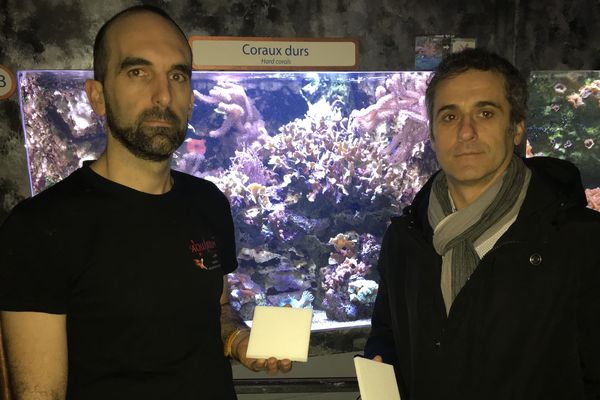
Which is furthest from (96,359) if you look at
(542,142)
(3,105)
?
(542,142)

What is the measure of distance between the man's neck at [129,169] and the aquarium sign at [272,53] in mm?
874

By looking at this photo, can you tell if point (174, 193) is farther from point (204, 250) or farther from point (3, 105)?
point (3, 105)

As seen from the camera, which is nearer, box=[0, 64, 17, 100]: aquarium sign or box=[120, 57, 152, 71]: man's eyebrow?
box=[120, 57, 152, 71]: man's eyebrow

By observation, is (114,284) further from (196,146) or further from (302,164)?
(302,164)

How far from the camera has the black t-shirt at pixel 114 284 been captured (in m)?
1.44

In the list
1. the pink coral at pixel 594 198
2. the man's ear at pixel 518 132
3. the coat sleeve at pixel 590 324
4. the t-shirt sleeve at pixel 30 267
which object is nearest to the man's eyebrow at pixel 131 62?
the t-shirt sleeve at pixel 30 267

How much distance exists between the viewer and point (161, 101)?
1.56m

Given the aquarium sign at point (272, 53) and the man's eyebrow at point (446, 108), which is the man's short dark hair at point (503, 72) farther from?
the aquarium sign at point (272, 53)

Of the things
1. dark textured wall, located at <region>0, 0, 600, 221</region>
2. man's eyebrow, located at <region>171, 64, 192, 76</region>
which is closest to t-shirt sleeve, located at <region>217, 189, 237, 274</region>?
man's eyebrow, located at <region>171, 64, 192, 76</region>

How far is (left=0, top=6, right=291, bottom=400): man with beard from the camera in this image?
4.71 ft

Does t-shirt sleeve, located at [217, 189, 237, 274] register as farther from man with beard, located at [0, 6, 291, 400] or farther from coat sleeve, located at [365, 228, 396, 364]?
coat sleeve, located at [365, 228, 396, 364]

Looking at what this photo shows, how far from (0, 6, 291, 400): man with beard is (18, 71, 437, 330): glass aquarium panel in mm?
821

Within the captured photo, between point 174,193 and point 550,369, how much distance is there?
4.66 feet

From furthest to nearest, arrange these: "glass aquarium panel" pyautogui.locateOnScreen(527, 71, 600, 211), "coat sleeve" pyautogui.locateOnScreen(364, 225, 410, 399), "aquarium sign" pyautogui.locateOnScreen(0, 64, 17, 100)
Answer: "glass aquarium panel" pyautogui.locateOnScreen(527, 71, 600, 211) → "aquarium sign" pyautogui.locateOnScreen(0, 64, 17, 100) → "coat sleeve" pyautogui.locateOnScreen(364, 225, 410, 399)
